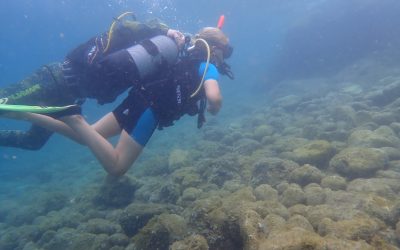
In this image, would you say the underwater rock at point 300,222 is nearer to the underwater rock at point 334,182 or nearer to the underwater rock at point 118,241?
the underwater rock at point 334,182

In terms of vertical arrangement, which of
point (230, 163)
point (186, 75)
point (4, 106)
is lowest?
point (230, 163)

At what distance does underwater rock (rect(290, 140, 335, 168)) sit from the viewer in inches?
Result: 285

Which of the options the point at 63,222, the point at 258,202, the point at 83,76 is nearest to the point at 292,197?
the point at 258,202

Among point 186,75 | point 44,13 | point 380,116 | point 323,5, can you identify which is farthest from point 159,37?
point 44,13

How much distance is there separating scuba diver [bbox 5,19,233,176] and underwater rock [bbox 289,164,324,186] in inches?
88.3

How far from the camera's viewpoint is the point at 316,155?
7.23m

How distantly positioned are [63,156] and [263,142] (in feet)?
64.6

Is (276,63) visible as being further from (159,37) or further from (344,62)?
(159,37)

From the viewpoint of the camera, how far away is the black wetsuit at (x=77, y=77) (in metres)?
5.53

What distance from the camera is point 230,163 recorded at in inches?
329

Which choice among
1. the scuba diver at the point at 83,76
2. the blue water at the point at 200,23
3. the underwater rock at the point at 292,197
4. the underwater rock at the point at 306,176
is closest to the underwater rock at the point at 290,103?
the blue water at the point at 200,23

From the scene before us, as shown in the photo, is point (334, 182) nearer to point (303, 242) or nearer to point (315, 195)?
point (315, 195)

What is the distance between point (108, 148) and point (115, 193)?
9.29 feet

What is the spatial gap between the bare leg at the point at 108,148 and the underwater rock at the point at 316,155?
364 cm
